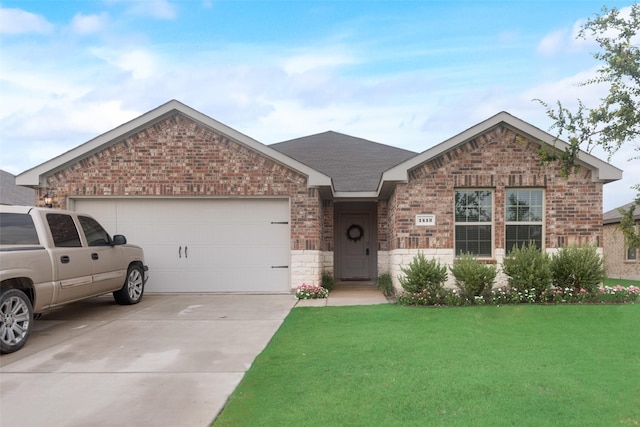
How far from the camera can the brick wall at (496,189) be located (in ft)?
35.5

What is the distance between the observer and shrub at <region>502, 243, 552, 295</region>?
9.43 m

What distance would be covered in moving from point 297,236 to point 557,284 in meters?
5.82

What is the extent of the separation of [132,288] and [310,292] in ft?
12.8

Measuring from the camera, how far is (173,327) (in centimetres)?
776

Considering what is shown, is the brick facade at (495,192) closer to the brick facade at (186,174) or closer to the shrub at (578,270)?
the shrub at (578,270)

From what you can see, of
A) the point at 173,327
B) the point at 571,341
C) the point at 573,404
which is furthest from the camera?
the point at 173,327

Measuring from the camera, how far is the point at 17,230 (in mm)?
6773

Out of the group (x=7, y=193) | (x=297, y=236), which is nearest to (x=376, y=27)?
(x=297, y=236)

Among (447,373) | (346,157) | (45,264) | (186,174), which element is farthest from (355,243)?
(447,373)

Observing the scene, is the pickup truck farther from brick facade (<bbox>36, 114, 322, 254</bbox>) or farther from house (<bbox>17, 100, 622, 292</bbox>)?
brick facade (<bbox>36, 114, 322, 254</bbox>)

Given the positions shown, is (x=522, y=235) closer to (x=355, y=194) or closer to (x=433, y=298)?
(x=433, y=298)

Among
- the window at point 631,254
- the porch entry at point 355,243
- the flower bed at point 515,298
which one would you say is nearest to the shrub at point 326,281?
the porch entry at point 355,243

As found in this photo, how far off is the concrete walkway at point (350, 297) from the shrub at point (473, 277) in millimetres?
1671

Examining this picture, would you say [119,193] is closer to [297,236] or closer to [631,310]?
[297,236]
